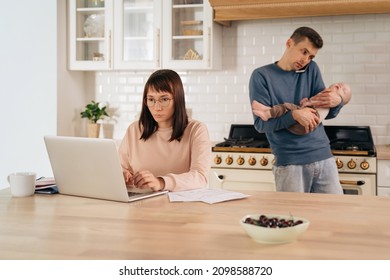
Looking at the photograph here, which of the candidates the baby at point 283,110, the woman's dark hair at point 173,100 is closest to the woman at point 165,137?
the woman's dark hair at point 173,100

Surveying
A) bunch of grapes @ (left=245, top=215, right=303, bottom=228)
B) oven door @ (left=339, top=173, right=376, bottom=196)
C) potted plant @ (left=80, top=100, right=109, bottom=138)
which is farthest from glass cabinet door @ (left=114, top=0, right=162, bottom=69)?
bunch of grapes @ (left=245, top=215, right=303, bottom=228)

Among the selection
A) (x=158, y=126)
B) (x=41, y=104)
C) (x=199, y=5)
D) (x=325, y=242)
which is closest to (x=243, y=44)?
(x=199, y=5)

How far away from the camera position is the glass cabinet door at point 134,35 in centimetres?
456

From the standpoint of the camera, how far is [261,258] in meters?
1.43

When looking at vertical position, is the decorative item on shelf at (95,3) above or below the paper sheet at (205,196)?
above

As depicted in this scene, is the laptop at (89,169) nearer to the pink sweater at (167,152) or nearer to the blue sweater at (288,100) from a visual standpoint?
the pink sweater at (167,152)

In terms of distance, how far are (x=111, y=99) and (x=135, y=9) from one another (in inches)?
33.6

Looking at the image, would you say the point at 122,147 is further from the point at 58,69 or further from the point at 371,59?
the point at 371,59

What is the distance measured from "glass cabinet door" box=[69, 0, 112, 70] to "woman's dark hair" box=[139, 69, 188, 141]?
1984 mm

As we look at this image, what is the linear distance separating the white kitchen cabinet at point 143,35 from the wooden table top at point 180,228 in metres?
2.31

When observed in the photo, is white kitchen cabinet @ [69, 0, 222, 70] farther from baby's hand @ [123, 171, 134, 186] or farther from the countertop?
baby's hand @ [123, 171, 134, 186]

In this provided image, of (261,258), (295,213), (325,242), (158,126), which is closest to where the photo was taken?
(261,258)

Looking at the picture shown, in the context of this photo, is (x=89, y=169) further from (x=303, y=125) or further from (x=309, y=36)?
(x=309, y=36)

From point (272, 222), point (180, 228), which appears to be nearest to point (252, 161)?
point (180, 228)
